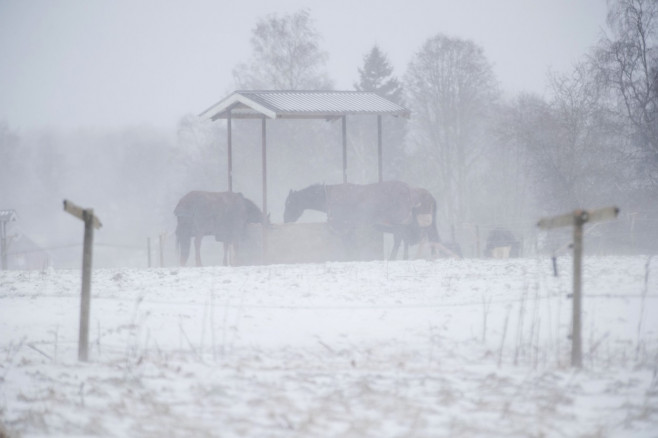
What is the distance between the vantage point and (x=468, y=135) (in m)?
35.6

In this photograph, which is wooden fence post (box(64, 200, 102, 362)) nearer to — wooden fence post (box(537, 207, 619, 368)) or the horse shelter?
wooden fence post (box(537, 207, 619, 368))

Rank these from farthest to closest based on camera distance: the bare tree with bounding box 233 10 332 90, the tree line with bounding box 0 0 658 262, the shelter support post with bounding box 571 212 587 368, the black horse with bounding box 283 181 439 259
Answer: the bare tree with bounding box 233 10 332 90, the tree line with bounding box 0 0 658 262, the black horse with bounding box 283 181 439 259, the shelter support post with bounding box 571 212 587 368

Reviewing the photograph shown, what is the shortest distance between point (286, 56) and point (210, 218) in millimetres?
19413

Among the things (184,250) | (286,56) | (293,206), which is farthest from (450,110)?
(184,250)

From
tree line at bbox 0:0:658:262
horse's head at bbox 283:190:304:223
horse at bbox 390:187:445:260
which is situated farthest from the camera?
tree line at bbox 0:0:658:262

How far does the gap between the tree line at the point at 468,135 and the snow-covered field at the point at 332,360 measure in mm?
11505

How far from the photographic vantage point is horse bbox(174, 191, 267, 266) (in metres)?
15.2

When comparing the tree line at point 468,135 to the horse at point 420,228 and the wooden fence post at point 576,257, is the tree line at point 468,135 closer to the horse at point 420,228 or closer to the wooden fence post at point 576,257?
the horse at point 420,228

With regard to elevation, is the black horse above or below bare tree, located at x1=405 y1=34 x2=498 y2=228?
below

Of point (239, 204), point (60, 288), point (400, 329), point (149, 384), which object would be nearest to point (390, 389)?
point (149, 384)

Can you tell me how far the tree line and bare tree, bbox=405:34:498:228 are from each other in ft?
0.22

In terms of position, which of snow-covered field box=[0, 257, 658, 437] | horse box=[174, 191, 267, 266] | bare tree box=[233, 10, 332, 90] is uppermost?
bare tree box=[233, 10, 332, 90]

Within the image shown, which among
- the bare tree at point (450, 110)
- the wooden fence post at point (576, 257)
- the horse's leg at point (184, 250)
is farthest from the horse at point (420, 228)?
the bare tree at point (450, 110)

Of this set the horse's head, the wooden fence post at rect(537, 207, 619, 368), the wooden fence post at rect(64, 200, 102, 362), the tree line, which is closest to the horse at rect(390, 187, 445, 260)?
the horse's head
